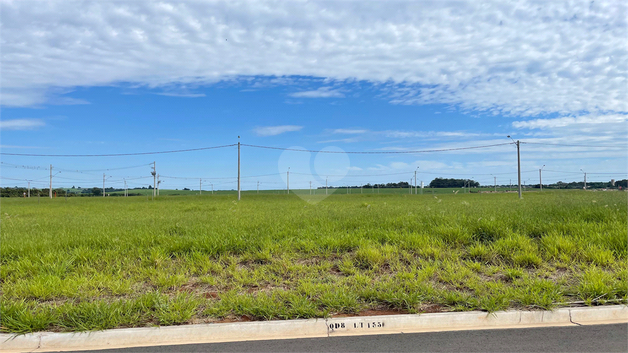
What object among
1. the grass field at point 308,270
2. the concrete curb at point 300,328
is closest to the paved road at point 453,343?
the concrete curb at point 300,328

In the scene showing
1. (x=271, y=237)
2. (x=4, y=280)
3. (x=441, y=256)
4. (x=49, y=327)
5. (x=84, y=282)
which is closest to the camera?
(x=49, y=327)

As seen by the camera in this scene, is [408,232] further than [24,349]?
Yes

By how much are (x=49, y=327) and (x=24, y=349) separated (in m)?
0.36

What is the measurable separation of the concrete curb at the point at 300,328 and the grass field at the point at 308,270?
0.17 metres

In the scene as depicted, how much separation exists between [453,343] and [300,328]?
1.75 m

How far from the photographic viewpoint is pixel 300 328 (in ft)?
15.6

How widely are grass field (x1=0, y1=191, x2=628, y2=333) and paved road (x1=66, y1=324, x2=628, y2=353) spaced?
0.52 metres

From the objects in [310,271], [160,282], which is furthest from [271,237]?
[160,282]

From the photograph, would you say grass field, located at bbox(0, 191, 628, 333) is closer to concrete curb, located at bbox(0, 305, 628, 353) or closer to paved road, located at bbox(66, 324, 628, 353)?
concrete curb, located at bbox(0, 305, 628, 353)

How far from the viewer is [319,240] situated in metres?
7.96

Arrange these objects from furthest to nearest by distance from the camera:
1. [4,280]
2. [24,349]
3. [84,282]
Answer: [4,280] < [84,282] < [24,349]

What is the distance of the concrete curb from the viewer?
A: 4531mm

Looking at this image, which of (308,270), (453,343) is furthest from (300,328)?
(308,270)

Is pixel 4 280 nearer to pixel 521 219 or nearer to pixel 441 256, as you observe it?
pixel 441 256
